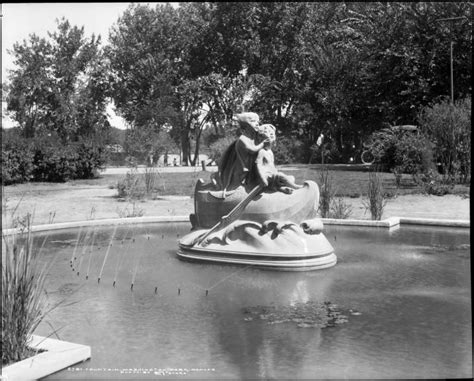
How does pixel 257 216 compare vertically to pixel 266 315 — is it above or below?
above

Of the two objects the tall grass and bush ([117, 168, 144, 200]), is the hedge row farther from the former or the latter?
the tall grass

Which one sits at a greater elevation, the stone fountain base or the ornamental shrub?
the ornamental shrub

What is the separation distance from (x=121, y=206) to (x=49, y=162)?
1022cm

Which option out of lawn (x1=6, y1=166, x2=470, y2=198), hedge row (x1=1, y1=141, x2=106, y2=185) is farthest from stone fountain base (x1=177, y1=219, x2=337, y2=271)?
hedge row (x1=1, y1=141, x2=106, y2=185)

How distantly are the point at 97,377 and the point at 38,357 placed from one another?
1.92ft

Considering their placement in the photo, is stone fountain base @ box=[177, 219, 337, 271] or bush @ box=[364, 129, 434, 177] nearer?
stone fountain base @ box=[177, 219, 337, 271]

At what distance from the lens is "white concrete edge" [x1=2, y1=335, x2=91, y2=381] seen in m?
5.02

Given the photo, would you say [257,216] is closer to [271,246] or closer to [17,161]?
[271,246]

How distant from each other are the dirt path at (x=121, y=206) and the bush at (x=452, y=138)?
2.72 m

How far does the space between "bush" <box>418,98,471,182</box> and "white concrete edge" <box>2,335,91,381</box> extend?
62.0 ft

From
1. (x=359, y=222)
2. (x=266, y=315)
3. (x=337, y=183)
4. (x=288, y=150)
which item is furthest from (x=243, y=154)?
(x=288, y=150)

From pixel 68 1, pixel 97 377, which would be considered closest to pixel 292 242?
pixel 97 377

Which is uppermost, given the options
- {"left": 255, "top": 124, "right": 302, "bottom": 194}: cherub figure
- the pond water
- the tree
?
the tree

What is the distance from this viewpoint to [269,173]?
31.9 ft
